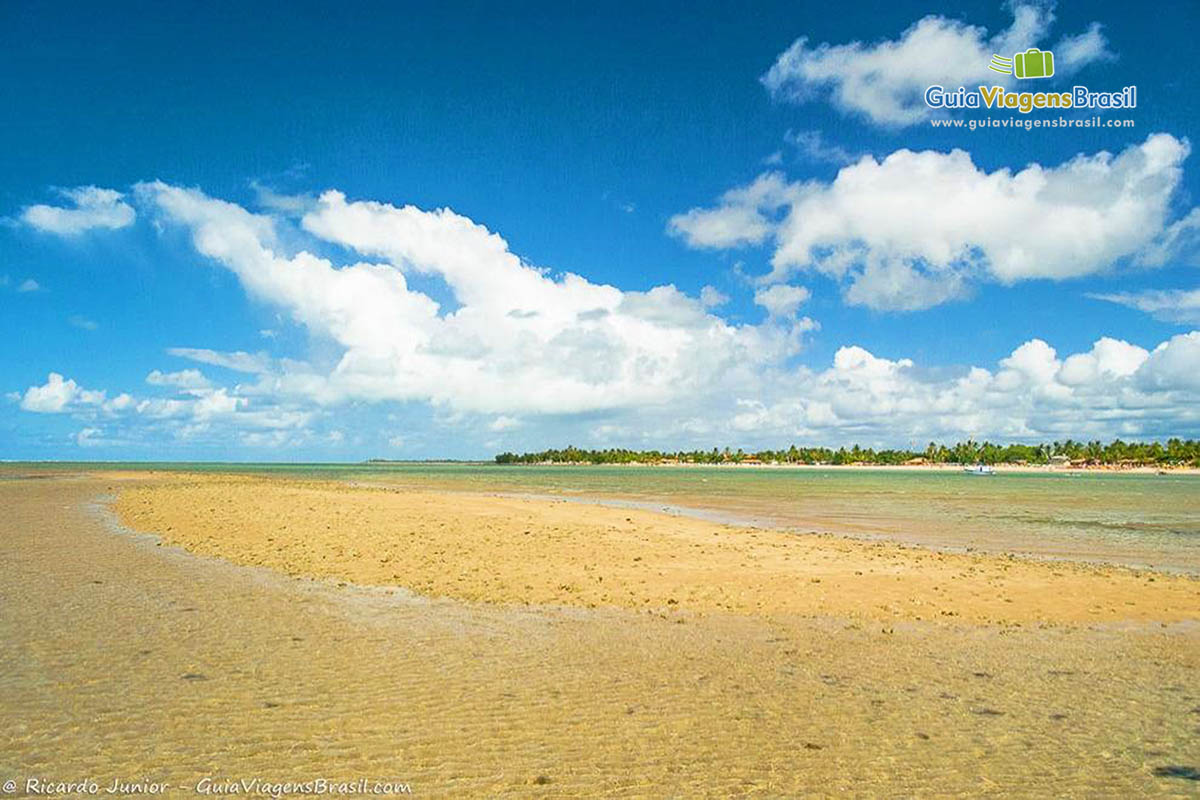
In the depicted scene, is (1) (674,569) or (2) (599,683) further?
(1) (674,569)

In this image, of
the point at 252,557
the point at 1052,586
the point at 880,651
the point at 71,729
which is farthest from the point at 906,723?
the point at 252,557

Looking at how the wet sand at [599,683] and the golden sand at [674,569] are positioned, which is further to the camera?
the golden sand at [674,569]

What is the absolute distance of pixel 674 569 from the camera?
1992 cm

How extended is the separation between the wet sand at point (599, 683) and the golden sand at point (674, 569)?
195 mm

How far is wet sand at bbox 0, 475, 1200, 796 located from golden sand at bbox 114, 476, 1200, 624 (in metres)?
0.19

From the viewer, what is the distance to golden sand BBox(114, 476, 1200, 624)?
613 inches

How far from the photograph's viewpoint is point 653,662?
10844mm

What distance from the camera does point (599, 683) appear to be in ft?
32.0

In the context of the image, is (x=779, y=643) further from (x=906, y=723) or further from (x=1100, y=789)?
(x=1100, y=789)

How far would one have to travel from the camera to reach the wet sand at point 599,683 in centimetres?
702

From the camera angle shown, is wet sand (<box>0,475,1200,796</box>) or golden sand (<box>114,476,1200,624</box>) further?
golden sand (<box>114,476,1200,624</box>)

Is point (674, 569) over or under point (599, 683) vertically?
under

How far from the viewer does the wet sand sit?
702cm

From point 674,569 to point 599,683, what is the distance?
34.2 feet
